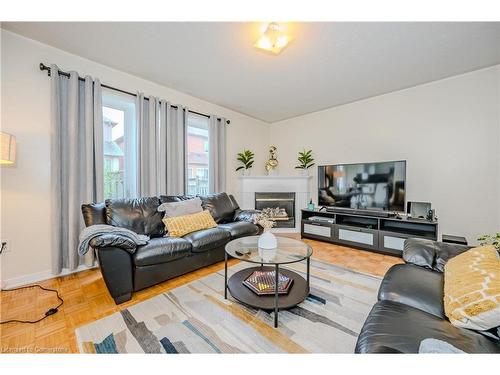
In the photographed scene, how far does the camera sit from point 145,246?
6.40 feet

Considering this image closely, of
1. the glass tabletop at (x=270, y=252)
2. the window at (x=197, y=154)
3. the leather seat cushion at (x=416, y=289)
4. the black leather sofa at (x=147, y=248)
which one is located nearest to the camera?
the leather seat cushion at (x=416, y=289)

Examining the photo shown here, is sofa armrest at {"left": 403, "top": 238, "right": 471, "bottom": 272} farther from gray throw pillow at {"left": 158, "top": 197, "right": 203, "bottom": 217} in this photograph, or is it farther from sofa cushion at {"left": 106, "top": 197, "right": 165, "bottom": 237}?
sofa cushion at {"left": 106, "top": 197, "right": 165, "bottom": 237}

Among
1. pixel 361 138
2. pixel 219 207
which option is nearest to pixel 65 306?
pixel 219 207

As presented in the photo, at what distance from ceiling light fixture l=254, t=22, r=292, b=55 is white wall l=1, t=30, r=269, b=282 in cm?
212

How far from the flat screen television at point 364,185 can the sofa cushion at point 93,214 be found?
10.8 ft

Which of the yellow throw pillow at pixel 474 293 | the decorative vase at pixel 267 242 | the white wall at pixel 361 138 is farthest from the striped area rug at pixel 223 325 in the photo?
the white wall at pixel 361 138

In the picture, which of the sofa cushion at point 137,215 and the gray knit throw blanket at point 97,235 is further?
the sofa cushion at point 137,215

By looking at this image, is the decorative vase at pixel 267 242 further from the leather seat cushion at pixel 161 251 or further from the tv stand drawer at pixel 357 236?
the tv stand drawer at pixel 357 236

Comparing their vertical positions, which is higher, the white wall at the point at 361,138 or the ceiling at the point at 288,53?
the ceiling at the point at 288,53

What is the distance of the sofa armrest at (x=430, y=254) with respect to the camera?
1.50 metres

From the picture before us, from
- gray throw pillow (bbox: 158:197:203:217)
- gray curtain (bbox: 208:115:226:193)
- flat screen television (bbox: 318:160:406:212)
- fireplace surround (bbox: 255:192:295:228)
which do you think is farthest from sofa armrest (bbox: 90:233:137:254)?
flat screen television (bbox: 318:160:406:212)

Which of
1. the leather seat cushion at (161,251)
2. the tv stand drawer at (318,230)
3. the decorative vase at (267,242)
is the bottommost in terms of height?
the tv stand drawer at (318,230)
